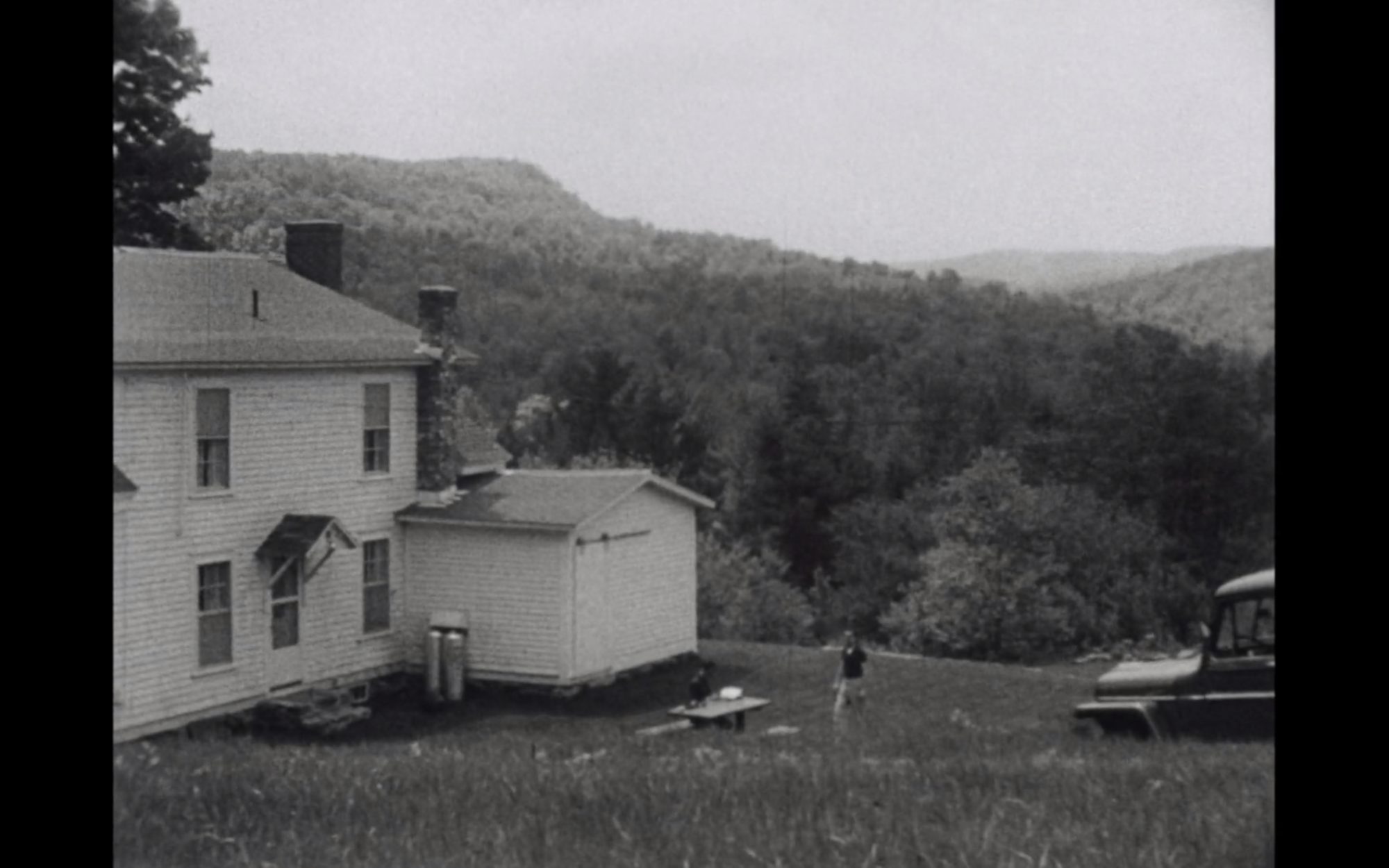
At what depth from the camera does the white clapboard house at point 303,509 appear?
18.8ft

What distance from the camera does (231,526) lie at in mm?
5844

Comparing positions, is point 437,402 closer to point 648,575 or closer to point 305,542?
point 305,542

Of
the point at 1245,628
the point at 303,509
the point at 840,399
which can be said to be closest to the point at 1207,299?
the point at 1245,628

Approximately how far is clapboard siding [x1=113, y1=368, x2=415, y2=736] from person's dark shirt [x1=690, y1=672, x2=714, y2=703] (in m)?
1.49

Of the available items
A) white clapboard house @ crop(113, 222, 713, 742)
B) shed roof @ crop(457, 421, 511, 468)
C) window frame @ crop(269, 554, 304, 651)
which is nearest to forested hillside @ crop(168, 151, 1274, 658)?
shed roof @ crop(457, 421, 511, 468)

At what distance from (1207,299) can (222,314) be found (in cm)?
376

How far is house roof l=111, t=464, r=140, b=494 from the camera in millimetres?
5520

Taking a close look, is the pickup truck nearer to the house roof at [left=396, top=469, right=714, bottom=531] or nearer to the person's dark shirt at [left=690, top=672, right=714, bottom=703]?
the person's dark shirt at [left=690, top=672, right=714, bottom=703]

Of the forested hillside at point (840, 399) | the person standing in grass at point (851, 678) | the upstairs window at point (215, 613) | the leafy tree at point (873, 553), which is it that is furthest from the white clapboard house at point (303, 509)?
the person standing in grass at point (851, 678)

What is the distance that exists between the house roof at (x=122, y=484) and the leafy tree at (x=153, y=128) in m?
0.83

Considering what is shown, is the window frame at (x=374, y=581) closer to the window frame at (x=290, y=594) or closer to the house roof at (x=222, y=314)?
the window frame at (x=290, y=594)
